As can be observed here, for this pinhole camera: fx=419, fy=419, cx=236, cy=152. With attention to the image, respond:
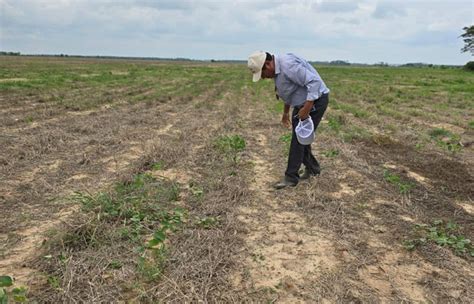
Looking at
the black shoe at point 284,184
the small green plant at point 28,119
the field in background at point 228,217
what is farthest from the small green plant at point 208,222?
the small green plant at point 28,119

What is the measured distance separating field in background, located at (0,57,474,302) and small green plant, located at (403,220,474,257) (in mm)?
17

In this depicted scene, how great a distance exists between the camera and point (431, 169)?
6.55 metres

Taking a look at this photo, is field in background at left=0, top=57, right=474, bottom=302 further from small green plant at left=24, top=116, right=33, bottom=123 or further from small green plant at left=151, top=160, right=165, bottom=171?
small green plant at left=24, top=116, right=33, bottom=123

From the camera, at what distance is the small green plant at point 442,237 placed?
3.81 meters

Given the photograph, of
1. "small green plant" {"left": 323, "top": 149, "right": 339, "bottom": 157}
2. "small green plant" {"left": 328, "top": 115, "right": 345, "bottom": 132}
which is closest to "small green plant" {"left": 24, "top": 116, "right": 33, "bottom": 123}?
"small green plant" {"left": 323, "top": 149, "right": 339, "bottom": 157}

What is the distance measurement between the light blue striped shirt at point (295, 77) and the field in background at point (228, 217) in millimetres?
1275

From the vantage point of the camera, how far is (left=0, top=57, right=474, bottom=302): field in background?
3137 mm

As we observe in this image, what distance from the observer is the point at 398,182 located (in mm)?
5746

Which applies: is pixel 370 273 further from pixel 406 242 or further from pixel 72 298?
pixel 72 298

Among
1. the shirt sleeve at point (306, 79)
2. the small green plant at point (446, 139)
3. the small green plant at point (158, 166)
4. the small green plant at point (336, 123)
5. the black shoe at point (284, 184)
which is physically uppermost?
the shirt sleeve at point (306, 79)

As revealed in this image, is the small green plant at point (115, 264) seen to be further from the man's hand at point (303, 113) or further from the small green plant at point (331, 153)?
the small green plant at point (331, 153)

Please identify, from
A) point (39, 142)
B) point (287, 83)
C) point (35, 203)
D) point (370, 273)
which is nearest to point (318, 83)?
point (287, 83)

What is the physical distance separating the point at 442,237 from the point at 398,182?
1818 millimetres

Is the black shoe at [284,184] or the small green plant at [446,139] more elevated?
the small green plant at [446,139]
